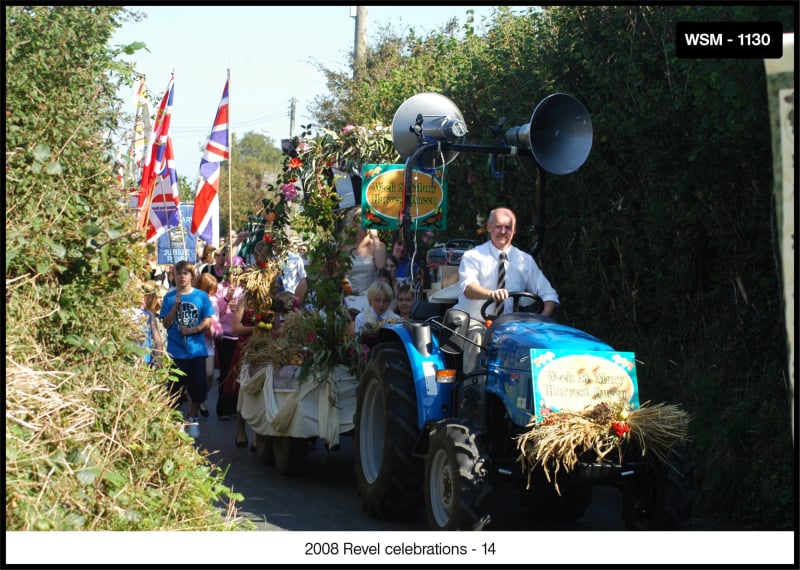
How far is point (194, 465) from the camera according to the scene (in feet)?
21.7

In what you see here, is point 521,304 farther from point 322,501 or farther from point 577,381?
point 322,501

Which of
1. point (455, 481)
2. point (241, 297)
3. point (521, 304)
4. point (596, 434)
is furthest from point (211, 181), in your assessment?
point (596, 434)

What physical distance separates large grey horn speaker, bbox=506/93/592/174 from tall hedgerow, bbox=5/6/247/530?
2.98 m

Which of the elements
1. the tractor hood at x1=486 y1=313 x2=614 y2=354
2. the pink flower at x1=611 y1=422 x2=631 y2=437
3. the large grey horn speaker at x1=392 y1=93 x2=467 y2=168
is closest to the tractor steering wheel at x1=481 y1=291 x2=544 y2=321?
the tractor hood at x1=486 y1=313 x2=614 y2=354

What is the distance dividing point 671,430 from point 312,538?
2255 mm

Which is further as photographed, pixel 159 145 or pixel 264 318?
pixel 159 145

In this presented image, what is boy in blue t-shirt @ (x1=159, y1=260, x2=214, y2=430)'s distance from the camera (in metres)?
11.2

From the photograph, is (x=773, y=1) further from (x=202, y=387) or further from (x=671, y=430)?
(x=202, y=387)

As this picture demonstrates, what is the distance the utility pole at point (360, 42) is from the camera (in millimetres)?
25516

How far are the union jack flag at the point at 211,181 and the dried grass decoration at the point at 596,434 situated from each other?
9997 mm

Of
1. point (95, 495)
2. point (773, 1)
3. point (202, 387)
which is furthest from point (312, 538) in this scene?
point (202, 387)

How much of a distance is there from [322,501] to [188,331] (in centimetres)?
330

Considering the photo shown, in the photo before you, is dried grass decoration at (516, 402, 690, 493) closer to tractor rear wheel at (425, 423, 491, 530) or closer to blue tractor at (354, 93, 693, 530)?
blue tractor at (354, 93, 693, 530)

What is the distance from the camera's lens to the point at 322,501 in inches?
340
